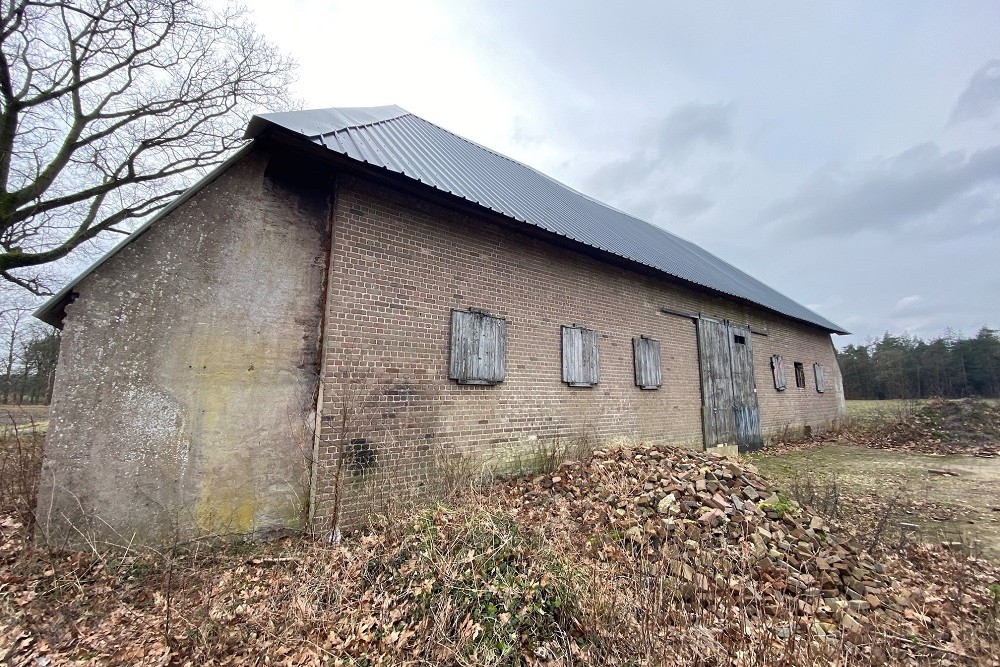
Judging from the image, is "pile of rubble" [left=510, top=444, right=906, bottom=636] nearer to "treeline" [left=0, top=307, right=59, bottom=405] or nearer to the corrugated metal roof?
the corrugated metal roof

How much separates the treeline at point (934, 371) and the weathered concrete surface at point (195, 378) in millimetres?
51452

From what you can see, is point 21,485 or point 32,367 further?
point 32,367

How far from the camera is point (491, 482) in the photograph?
6.35m

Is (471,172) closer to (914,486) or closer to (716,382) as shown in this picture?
(716,382)

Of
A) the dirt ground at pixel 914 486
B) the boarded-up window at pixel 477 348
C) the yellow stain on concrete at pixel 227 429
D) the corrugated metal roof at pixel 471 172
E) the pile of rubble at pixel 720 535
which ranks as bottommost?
the dirt ground at pixel 914 486

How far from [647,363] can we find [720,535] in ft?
18.3

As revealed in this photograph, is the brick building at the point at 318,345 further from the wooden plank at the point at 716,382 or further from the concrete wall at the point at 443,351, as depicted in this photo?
the wooden plank at the point at 716,382

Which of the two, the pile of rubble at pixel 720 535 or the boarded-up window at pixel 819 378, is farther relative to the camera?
the boarded-up window at pixel 819 378

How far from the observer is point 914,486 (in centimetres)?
828

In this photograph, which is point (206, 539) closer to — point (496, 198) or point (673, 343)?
point (496, 198)

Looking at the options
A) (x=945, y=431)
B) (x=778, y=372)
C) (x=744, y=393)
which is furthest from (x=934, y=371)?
(x=744, y=393)

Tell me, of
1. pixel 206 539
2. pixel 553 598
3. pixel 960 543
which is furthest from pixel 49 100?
pixel 960 543

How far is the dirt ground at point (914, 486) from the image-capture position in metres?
5.64

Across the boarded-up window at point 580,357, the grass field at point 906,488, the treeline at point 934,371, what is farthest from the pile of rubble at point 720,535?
the treeline at point 934,371
